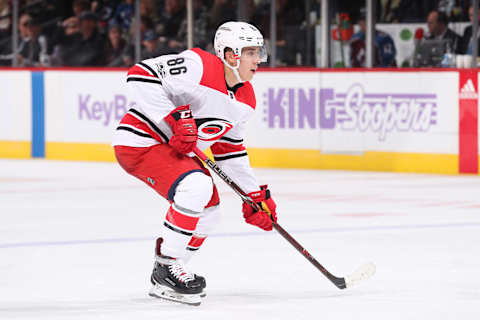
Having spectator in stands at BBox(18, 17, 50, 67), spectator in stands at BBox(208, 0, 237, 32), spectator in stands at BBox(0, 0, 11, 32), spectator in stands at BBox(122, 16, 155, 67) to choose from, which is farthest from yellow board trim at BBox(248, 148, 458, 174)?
spectator in stands at BBox(0, 0, 11, 32)

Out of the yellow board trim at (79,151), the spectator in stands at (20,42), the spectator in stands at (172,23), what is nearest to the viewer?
the spectator in stands at (172,23)

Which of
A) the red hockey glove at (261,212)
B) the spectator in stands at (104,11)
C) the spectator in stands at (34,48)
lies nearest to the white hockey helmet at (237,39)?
the red hockey glove at (261,212)

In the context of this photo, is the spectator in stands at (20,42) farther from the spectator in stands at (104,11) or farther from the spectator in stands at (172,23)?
the spectator in stands at (172,23)

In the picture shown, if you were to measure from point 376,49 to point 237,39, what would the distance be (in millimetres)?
6046

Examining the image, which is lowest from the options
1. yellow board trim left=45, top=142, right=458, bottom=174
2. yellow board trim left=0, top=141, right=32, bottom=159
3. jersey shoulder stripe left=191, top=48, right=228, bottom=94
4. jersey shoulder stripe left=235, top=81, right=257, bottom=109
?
yellow board trim left=0, top=141, right=32, bottom=159

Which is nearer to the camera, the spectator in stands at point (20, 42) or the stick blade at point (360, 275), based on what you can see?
the stick blade at point (360, 275)

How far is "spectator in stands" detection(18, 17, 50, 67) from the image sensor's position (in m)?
11.8

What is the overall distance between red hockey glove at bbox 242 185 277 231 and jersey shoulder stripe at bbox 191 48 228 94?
1.50 ft

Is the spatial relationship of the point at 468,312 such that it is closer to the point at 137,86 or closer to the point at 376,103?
the point at 137,86

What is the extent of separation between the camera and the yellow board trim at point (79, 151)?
11.1 metres

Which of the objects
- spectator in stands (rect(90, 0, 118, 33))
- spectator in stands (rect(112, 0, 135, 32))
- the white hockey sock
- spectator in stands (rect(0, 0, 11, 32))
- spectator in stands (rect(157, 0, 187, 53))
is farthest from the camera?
spectator in stands (rect(0, 0, 11, 32))

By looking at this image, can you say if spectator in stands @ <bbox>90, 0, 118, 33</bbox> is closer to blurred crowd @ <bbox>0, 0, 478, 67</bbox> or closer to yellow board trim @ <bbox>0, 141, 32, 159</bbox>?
blurred crowd @ <bbox>0, 0, 478, 67</bbox>

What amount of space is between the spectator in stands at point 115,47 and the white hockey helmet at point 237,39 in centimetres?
735

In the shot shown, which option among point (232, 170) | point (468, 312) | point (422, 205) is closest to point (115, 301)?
point (232, 170)
